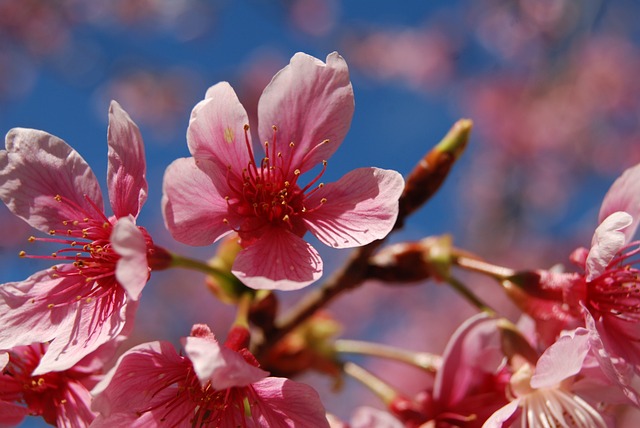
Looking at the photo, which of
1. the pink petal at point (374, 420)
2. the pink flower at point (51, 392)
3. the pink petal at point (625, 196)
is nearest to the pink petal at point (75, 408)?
the pink flower at point (51, 392)

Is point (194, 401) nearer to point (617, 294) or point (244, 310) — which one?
point (244, 310)

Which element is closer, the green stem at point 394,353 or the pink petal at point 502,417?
the pink petal at point 502,417

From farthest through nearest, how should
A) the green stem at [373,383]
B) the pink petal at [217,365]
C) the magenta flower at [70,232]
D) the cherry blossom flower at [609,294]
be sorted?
the green stem at [373,383], the cherry blossom flower at [609,294], the magenta flower at [70,232], the pink petal at [217,365]

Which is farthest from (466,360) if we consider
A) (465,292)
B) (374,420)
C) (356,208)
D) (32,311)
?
(32,311)

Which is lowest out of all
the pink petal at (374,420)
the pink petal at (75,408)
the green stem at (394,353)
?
the pink petal at (374,420)

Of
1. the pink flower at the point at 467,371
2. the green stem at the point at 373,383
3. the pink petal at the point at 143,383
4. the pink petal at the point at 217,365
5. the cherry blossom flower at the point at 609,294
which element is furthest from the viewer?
→ the green stem at the point at 373,383

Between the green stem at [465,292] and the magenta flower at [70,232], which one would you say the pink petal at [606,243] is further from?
the magenta flower at [70,232]
